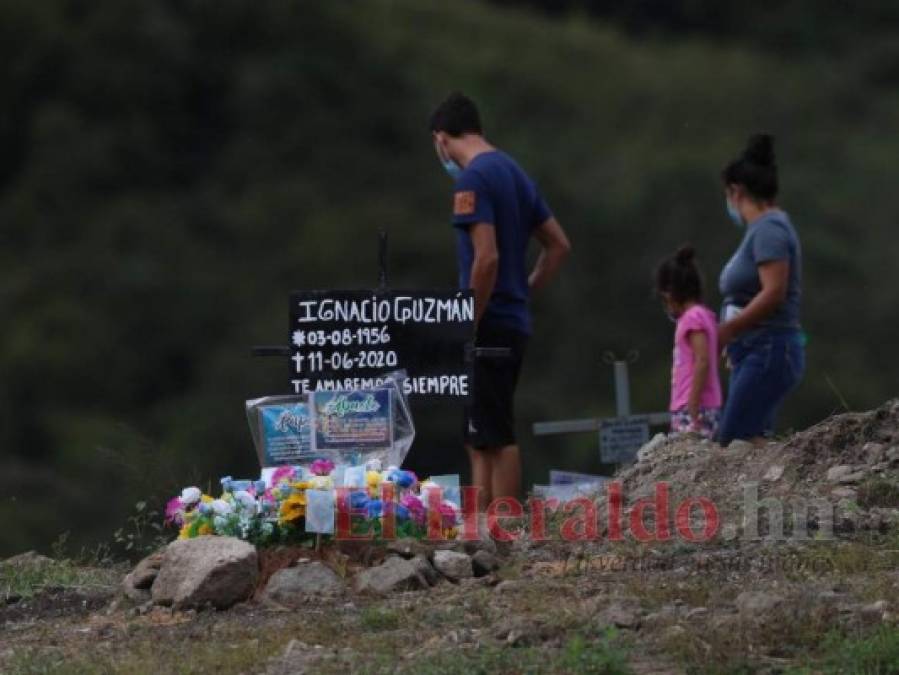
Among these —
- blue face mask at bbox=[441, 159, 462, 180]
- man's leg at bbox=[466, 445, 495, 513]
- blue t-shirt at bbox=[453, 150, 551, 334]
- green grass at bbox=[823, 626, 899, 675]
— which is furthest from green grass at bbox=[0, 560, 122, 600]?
green grass at bbox=[823, 626, 899, 675]

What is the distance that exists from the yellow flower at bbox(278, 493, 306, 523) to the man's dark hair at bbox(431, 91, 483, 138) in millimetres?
2187

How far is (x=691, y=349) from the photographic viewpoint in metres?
9.34

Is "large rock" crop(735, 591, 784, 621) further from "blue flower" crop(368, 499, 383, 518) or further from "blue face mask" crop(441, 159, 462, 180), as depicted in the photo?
"blue face mask" crop(441, 159, 462, 180)

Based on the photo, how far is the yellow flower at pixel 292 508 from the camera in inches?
285

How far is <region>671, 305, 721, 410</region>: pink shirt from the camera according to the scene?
9336mm

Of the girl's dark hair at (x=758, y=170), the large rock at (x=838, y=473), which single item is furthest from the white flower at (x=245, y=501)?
the girl's dark hair at (x=758, y=170)

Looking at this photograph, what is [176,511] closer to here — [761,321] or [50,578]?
[50,578]

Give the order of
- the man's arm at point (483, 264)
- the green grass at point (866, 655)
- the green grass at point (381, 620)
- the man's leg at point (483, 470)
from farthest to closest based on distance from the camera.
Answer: the man's leg at point (483, 470) < the man's arm at point (483, 264) < the green grass at point (381, 620) < the green grass at point (866, 655)

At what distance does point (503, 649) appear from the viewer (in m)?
5.86

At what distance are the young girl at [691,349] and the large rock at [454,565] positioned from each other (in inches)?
92.9

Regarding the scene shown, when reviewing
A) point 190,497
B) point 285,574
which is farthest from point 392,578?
point 190,497

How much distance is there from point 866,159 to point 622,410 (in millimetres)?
10585

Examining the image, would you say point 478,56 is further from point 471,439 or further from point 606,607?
point 606,607

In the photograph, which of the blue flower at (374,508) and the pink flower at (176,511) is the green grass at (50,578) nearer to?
the pink flower at (176,511)
